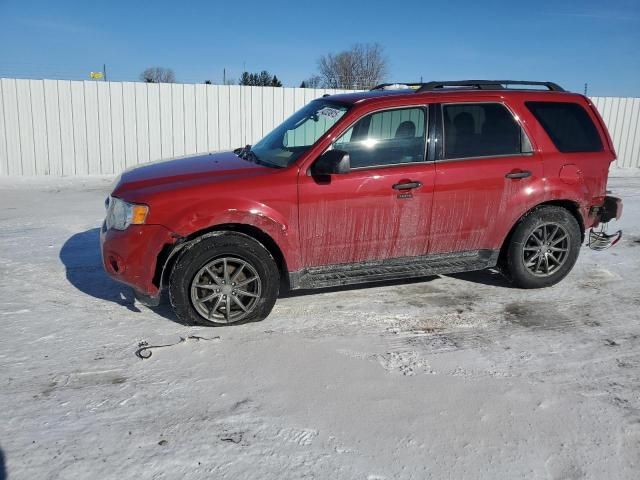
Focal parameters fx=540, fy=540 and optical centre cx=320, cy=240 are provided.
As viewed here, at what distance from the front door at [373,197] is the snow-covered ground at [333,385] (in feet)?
1.91

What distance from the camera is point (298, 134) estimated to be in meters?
5.04

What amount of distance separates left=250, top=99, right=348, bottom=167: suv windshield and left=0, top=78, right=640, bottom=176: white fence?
8.57m

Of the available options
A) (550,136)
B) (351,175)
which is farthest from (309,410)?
(550,136)

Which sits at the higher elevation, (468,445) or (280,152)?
(280,152)

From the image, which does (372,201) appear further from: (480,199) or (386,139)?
(480,199)

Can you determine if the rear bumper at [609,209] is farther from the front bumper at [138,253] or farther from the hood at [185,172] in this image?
the front bumper at [138,253]

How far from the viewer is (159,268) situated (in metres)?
4.18

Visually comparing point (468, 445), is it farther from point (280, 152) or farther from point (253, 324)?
point (280, 152)

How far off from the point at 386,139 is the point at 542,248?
193 centimetres

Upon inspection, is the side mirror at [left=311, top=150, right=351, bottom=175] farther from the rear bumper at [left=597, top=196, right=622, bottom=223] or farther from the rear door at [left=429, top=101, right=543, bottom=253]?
the rear bumper at [left=597, top=196, right=622, bottom=223]

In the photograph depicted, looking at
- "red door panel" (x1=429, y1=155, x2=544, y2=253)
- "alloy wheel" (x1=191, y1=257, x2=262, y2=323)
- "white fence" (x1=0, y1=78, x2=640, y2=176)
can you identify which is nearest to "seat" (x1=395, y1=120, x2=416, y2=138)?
"red door panel" (x1=429, y1=155, x2=544, y2=253)

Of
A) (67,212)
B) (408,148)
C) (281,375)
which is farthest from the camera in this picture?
(67,212)

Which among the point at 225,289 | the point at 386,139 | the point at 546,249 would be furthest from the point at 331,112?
the point at 546,249

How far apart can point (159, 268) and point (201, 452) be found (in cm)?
176
